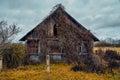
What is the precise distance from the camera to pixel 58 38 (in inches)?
1371

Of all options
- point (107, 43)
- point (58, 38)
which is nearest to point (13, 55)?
point (58, 38)

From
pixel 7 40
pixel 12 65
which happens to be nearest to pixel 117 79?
pixel 7 40

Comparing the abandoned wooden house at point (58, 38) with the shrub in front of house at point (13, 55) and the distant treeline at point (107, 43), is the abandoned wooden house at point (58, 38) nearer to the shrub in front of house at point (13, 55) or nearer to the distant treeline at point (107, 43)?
the shrub in front of house at point (13, 55)

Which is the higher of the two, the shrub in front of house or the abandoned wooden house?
the abandoned wooden house

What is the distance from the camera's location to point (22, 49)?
30.4 m

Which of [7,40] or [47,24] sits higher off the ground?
[47,24]

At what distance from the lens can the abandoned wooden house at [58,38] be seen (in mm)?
34719

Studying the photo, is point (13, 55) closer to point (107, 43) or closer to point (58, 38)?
point (58, 38)

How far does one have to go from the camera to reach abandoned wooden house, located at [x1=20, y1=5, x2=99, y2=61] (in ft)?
114

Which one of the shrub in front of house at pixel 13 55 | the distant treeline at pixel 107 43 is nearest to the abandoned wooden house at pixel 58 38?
the shrub in front of house at pixel 13 55

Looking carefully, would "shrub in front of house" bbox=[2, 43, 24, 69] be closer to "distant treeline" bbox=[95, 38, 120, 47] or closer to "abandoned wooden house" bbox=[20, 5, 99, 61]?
"abandoned wooden house" bbox=[20, 5, 99, 61]

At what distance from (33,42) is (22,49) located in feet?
16.2

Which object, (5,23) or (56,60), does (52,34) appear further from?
(5,23)

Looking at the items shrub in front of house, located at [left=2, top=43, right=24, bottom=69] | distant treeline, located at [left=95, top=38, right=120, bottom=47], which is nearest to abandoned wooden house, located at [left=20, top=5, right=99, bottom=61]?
shrub in front of house, located at [left=2, top=43, right=24, bottom=69]
